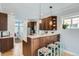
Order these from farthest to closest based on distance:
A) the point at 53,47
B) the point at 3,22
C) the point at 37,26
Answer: the point at 53,47 < the point at 37,26 < the point at 3,22

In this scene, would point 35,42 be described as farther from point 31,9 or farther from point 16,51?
point 31,9

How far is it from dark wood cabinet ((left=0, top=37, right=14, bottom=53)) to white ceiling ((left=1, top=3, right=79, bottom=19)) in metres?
0.59

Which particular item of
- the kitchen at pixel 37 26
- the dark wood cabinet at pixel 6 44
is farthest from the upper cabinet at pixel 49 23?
the dark wood cabinet at pixel 6 44

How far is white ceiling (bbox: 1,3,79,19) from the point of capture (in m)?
2.18

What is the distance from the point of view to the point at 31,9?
2281 mm

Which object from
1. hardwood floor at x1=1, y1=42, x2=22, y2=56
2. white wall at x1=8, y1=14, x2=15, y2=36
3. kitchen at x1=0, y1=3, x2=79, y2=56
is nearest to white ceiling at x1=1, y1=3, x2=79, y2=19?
kitchen at x1=0, y1=3, x2=79, y2=56

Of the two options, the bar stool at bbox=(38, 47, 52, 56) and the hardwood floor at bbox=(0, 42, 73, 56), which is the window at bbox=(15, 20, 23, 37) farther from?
the bar stool at bbox=(38, 47, 52, 56)

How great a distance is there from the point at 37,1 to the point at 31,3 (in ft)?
0.44

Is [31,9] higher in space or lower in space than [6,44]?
higher

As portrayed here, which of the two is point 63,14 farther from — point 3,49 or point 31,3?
point 3,49

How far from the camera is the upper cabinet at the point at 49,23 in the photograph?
241cm

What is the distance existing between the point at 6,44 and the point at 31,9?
1002 mm

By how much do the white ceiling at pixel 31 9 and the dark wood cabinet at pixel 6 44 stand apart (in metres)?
0.59

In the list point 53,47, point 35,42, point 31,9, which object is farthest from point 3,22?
point 53,47
